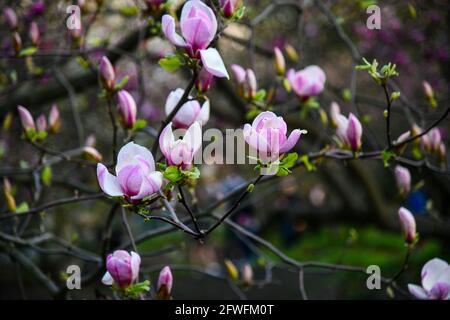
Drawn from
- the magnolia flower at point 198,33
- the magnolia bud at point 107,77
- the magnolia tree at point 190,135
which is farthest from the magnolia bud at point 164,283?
the magnolia bud at point 107,77

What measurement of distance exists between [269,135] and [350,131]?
53 cm

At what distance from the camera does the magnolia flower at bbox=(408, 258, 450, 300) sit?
1311mm

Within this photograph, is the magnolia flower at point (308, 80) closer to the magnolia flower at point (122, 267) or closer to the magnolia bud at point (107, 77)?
the magnolia bud at point (107, 77)

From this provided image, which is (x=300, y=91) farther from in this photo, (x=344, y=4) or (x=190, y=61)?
(x=344, y=4)

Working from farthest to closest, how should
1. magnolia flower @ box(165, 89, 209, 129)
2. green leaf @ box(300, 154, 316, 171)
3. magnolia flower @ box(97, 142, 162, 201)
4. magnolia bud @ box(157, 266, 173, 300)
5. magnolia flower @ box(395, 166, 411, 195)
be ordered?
1. magnolia flower @ box(395, 166, 411, 195)
2. green leaf @ box(300, 154, 316, 171)
3. magnolia flower @ box(165, 89, 209, 129)
4. magnolia bud @ box(157, 266, 173, 300)
5. magnolia flower @ box(97, 142, 162, 201)

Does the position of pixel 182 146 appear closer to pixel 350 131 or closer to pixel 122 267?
pixel 122 267

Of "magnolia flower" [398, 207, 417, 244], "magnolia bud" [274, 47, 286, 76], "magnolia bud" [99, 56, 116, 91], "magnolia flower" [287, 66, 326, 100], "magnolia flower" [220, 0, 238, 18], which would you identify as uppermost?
"magnolia bud" [274, 47, 286, 76]

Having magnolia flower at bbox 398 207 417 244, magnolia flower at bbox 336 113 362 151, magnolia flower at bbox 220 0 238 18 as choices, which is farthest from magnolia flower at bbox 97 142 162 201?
magnolia flower at bbox 398 207 417 244

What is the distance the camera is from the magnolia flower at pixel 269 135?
3.45ft

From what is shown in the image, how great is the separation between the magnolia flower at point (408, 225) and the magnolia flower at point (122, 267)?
0.78 m

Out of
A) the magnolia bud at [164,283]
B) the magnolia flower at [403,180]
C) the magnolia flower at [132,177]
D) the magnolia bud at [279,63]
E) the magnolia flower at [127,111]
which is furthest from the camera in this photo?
the magnolia bud at [279,63]

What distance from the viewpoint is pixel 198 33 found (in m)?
1.13

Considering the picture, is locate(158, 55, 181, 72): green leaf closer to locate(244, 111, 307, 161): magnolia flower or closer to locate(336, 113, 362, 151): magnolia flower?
locate(244, 111, 307, 161): magnolia flower

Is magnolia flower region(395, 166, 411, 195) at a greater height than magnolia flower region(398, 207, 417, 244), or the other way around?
magnolia flower region(395, 166, 411, 195)
